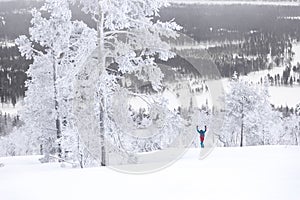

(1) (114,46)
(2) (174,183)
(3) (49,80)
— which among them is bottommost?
(2) (174,183)

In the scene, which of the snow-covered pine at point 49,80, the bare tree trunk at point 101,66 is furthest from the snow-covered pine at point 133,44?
the snow-covered pine at point 49,80

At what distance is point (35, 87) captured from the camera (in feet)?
70.2

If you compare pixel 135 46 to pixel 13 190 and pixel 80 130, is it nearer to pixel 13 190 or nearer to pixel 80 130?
pixel 80 130

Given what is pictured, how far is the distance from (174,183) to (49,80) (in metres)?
13.4

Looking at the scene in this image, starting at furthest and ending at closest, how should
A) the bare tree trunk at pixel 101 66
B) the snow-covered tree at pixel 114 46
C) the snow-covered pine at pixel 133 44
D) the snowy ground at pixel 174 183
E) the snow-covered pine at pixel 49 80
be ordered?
the snow-covered pine at pixel 49 80
the bare tree trunk at pixel 101 66
the snow-covered pine at pixel 133 44
the snow-covered tree at pixel 114 46
the snowy ground at pixel 174 183

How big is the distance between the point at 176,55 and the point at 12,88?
6785 inches

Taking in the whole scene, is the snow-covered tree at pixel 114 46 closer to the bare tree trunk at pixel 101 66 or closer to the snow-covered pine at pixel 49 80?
the bare tree trunk at pixel 101 66

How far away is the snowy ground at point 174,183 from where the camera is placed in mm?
8688

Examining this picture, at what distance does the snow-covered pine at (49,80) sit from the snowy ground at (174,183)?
239 inches

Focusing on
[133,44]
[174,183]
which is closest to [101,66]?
[133,44]

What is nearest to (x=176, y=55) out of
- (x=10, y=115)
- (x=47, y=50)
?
(x=47, y=50)

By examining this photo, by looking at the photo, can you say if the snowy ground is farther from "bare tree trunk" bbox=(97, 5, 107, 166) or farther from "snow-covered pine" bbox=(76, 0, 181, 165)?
"snow-covered pine" bbox=(76, 0, 181, 165)

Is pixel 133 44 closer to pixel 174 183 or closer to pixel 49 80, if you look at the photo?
pixel 174 183

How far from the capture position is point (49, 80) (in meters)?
21.0
